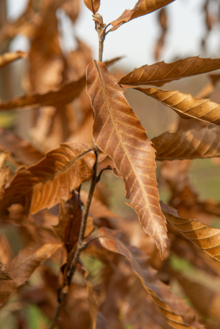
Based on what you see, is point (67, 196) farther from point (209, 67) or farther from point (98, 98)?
point (209, 67)

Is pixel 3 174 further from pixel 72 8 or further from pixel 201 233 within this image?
pixel 72 8

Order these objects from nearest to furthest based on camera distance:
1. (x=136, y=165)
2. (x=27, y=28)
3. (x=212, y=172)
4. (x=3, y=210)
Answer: (x=136, y=165)
(x=3, y=210)
(x=27, y=28)
(x=212, y=172)

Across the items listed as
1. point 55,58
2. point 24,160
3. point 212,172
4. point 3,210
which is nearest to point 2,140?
point 24,160

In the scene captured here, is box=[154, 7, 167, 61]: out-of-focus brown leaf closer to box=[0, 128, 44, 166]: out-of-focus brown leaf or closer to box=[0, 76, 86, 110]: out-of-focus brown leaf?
box=[0, 76, 86, 110]: out-of-focus brown leaf

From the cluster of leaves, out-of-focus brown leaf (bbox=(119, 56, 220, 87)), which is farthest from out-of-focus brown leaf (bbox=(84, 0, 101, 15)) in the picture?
out-of-focus brown leaf (bbox=(119, 56, 220, 87))

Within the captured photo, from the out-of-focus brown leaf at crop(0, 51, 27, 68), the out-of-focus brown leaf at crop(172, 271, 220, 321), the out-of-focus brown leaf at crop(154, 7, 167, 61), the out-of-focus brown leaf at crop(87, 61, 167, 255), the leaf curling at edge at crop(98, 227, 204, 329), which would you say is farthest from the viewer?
the out-of-focus brown leaf at crop(154, 7, 167, 61)

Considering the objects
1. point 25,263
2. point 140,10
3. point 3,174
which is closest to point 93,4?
point 140,10

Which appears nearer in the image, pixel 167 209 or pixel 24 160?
pixel 167 209
